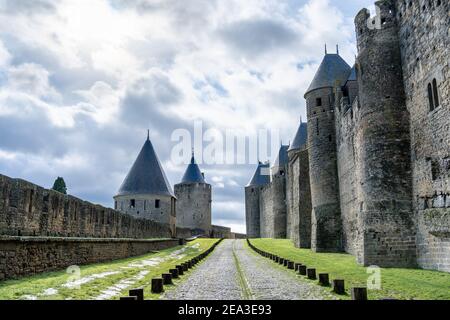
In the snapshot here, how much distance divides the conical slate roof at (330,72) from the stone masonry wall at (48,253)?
15697mm

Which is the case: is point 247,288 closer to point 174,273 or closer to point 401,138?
point 174,273

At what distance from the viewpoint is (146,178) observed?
1812 inches

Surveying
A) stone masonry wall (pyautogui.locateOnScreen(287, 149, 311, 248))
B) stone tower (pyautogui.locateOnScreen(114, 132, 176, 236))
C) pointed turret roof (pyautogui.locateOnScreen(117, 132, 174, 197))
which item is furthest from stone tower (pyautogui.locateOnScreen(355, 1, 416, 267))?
pointed turret roof (pyautogui.locateOnScreen(117, 132, 174, 197))

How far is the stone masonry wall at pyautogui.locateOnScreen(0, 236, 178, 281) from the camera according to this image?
10.1 metres

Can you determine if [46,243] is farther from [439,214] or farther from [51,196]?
[439,214]

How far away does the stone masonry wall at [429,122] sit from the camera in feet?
44.4

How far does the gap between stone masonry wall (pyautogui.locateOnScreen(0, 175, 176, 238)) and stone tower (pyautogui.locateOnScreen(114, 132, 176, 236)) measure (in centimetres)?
2266

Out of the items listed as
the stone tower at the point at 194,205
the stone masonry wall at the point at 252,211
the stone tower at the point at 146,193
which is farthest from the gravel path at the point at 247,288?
the stone tower at the point at 194,205

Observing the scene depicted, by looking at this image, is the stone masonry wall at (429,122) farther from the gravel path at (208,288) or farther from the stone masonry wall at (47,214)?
the stone masonry wall at (47,214)

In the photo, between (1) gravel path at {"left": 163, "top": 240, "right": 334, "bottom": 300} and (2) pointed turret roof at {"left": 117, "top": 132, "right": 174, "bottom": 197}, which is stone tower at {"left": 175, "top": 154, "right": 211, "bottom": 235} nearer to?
(2) pointed turret roof at {"left": 117, "top": 132, "right": 174, "bottom": 197}

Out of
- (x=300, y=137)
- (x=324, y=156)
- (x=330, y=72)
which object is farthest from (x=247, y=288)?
(x=300, y=137)

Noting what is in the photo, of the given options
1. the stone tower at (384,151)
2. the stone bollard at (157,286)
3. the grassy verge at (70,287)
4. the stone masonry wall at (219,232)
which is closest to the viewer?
the grassy verge at (70,287)
